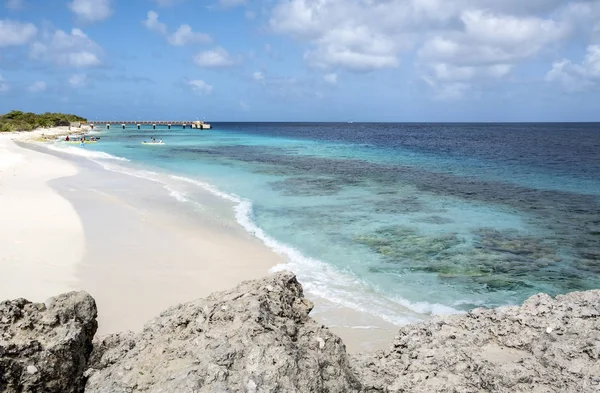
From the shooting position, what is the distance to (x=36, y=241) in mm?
11422

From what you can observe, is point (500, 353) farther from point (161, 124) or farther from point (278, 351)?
point (161, 124)

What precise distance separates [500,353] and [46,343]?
11.5 ft

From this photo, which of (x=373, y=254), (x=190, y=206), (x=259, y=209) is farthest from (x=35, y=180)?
(x=373, y=254)

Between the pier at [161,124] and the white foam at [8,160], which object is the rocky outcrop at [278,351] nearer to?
the white foam at [8,160]

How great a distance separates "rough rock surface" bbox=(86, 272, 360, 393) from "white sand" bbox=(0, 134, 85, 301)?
5943 mm

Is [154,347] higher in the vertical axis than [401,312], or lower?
higher

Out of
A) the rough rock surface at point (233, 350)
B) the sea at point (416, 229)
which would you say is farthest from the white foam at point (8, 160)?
the rough rock surface at point (233, 350)

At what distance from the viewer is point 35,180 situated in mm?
21719

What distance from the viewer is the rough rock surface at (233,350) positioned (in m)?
2.52

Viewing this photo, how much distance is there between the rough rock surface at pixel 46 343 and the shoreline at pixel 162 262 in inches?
151

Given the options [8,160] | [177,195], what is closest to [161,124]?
[8,160]

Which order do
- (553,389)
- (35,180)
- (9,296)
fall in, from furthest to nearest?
(35,180) → (9,296) → (553,389)

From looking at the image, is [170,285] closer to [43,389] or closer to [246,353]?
[43,389]

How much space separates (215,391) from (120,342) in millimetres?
1632
